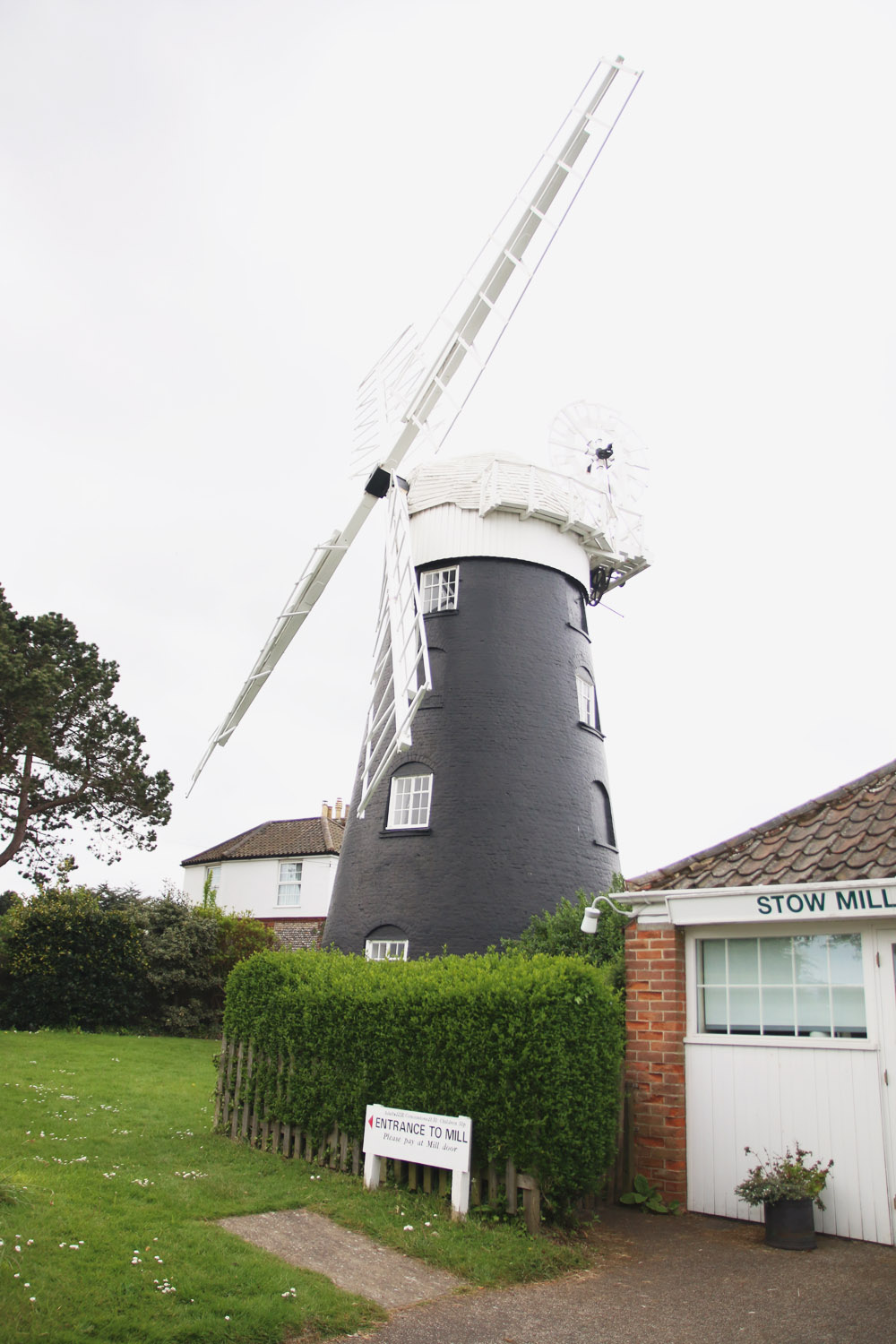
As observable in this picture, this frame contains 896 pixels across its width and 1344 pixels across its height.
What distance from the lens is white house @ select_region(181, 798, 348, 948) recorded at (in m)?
33.2

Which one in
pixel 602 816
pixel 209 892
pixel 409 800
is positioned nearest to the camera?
pixel 409 800

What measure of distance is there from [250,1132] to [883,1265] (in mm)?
6128

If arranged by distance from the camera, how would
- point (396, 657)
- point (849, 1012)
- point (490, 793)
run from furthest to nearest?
point (490, 793)
point (396, 657)
point (849, 1012)

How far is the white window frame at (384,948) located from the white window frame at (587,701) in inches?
209

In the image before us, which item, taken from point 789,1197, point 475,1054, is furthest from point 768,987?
point 475,1054

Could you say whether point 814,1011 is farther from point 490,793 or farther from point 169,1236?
point 490,793

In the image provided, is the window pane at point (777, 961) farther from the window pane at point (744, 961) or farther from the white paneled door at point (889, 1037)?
the white paneled door at point (889, 1037)

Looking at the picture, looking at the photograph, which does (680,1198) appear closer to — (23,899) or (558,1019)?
(558,1019)

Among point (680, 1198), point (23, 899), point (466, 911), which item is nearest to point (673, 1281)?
point (680, 1198)

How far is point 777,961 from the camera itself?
28.2ft

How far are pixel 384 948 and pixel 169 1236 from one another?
29.0 feet

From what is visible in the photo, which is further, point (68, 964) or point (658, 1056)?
point (68, 964)

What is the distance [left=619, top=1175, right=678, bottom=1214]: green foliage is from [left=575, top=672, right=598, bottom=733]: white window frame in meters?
9.45

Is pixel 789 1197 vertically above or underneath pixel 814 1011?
underneath
